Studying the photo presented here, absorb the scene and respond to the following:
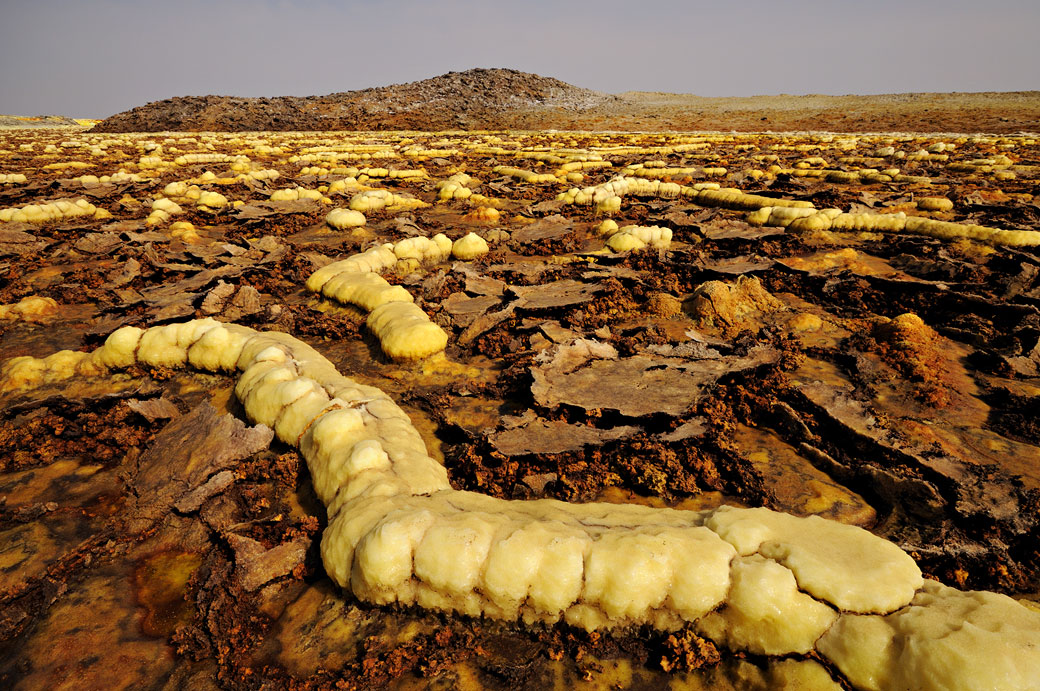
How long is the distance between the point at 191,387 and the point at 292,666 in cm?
403

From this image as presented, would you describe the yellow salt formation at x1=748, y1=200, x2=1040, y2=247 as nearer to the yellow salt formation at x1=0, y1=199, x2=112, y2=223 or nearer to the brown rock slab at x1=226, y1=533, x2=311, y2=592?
the brown rock slab at x1=226, y1=533, x2=311, y2=592

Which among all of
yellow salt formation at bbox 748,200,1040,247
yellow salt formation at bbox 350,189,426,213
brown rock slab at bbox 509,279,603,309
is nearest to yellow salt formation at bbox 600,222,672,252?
brown rock slab at bbox 509,279,603,309

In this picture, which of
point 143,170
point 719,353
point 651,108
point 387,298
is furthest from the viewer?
point 651,108

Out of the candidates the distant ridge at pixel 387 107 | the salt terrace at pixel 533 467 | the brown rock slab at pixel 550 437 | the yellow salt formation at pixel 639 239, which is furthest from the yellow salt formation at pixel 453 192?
the distant ridge at pixel 387 107

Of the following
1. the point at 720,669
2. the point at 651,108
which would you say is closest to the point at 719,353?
the point at 720,669

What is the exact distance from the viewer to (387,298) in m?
7.17

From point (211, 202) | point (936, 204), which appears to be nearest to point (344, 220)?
point (211, 202)

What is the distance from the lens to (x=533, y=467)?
4.04 m

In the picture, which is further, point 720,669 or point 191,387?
point 191,387

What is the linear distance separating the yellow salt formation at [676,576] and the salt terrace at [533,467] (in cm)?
2

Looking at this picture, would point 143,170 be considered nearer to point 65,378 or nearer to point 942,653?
point 65,378

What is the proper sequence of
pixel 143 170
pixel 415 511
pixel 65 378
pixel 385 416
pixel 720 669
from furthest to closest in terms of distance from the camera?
1. pixel 143 170
2. pixel 65 378
3. pixel 385 416
4. pixel 415 511
5. pixel 720 669

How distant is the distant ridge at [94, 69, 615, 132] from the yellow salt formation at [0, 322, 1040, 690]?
57.6m

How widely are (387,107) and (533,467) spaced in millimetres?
67690
